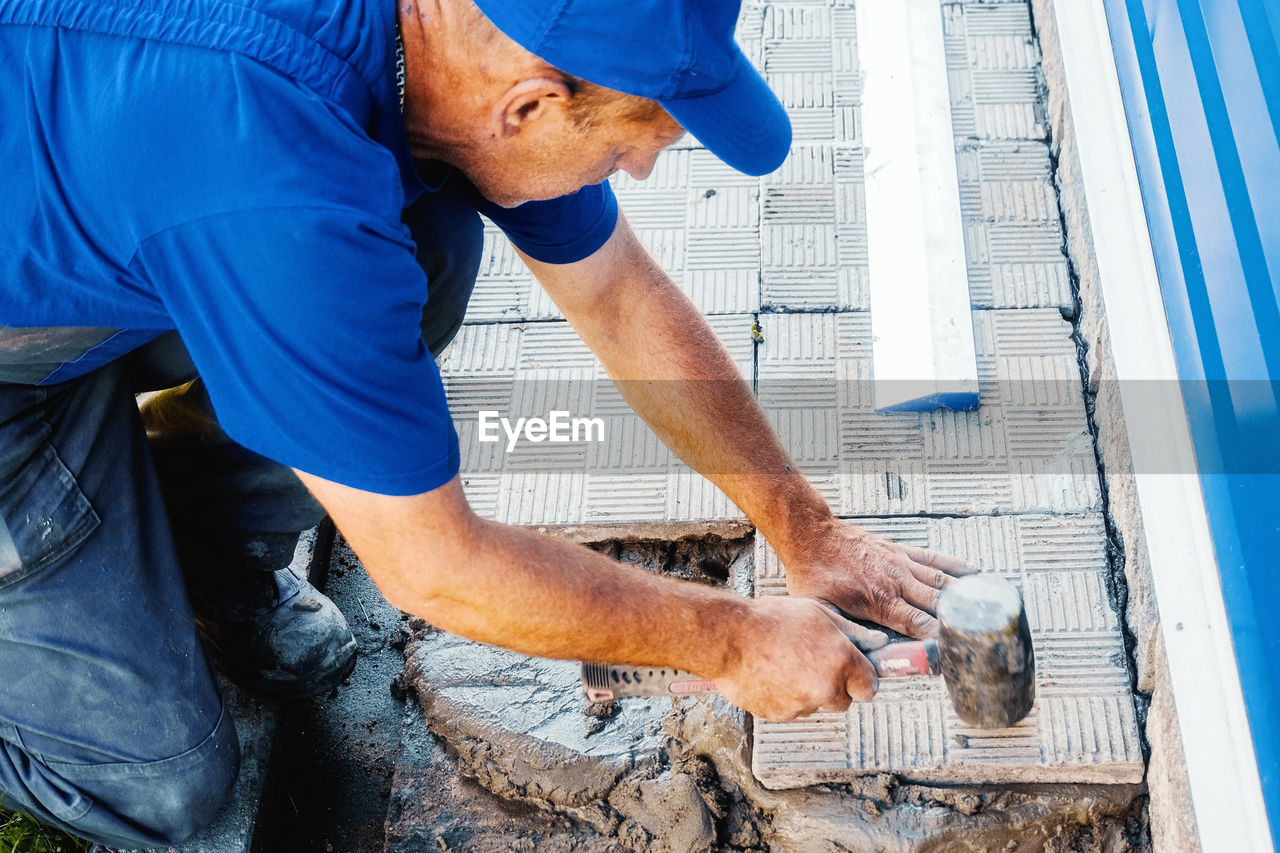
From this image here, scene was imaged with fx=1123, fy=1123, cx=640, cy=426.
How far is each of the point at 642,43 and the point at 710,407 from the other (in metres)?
1.10

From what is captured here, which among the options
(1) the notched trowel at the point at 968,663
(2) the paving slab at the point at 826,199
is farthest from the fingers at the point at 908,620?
(2) the paving slab at the point at 826,199

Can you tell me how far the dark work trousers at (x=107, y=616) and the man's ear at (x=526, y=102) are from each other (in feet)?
1.83

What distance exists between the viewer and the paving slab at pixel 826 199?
366cm

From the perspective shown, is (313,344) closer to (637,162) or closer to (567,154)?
(567,154)

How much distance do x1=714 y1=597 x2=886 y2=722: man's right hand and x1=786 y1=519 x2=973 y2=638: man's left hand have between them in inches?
8.8

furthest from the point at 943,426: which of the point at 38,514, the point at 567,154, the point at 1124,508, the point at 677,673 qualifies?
the point at 38,514

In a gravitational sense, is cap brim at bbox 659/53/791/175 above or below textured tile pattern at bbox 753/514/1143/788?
above

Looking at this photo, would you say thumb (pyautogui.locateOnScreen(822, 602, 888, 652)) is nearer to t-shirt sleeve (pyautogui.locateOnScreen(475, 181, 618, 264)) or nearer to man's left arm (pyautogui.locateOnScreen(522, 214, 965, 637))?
man's left arm (pyautogui.locateOnScreen(522, 214, 965, 637))

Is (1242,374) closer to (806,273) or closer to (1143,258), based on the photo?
(1143,258)

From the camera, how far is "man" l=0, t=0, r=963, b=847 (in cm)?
167

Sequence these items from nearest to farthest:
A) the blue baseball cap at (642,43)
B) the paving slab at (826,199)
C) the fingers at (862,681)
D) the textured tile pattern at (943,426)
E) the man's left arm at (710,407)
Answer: the blue baseball cap at (642,43)
the fingers at (862,681)
the man's left arm at (710,407)
the textured tile pattern at (943,426)
the paving slab at (826,199)

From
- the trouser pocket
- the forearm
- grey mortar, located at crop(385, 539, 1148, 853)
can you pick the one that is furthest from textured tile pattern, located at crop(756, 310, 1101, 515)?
the trouser pocket

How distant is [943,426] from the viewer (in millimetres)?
3285

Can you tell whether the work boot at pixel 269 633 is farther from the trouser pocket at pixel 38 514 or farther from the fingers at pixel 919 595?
the fingers at pixel 919 595
